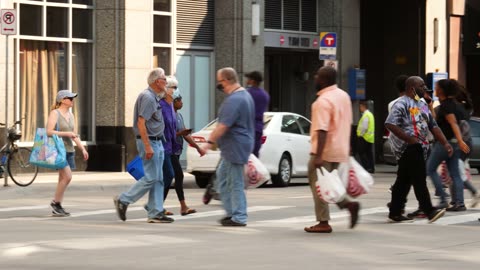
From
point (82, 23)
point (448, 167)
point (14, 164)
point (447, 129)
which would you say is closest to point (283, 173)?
point (14, 164)

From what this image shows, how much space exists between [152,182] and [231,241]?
2355 mm

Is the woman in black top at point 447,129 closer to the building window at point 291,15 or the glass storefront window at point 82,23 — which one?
the glass storefront window at point 82,23

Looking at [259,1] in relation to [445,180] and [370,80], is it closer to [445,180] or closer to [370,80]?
[370,80]

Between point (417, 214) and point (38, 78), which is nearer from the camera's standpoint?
point (417, 214)

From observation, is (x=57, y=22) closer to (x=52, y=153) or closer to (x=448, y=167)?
(x=52, y=153)

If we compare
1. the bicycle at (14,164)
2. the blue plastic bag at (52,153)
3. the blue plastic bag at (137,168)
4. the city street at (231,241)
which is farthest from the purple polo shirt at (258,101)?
the bicycle at (14,164)

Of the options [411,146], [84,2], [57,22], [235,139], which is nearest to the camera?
[235,139]

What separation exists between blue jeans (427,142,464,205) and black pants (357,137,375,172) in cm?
1341

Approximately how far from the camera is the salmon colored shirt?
12.9 meters

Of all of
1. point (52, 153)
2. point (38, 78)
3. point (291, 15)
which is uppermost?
point (291, 15)

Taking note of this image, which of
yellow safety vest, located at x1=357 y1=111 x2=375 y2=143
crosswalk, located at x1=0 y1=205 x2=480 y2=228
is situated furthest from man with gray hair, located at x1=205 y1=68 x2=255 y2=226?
yellow safety vest, located at x1=357 y1=111 x2=375 y2=143

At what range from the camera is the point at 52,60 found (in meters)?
26.8

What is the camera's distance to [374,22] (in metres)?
37.1

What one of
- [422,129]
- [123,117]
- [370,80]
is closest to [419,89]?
[422,129]
